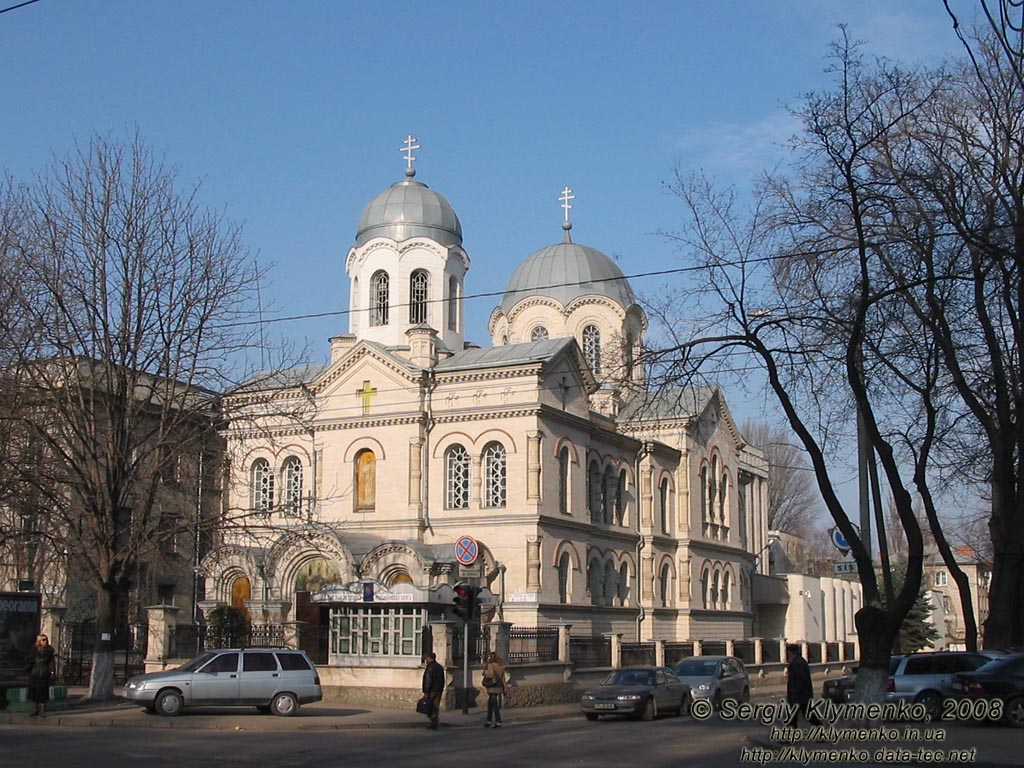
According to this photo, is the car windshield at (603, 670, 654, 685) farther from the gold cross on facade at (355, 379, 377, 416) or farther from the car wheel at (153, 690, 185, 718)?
the gold cross on facade at (355, 379, 377, 416)

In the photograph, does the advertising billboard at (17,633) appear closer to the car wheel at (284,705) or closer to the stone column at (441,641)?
the car wheel at (284,705)

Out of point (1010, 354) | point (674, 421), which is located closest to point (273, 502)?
point (674, 421)

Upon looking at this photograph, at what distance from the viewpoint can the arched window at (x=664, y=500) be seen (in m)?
47.6

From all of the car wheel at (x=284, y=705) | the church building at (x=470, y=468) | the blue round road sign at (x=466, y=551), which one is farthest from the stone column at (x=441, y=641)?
the church building at (x=470, y=468)

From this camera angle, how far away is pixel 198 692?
931 inches

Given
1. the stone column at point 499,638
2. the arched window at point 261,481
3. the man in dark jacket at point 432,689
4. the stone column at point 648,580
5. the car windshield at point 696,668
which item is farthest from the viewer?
the stone column at point 648,580

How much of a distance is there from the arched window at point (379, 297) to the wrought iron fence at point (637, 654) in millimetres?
16873

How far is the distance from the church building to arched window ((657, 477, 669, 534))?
0.32ft

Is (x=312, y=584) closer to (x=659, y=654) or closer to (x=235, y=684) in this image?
(x=659, y=654)

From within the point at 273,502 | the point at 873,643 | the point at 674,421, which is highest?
the point at 674,421

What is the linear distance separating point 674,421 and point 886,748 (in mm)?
33020

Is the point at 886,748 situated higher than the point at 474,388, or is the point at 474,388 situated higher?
the point at 474,388

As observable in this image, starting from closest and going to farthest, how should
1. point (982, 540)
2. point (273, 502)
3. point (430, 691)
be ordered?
1. point (430, 691)
2. point (273, 502)
3. point (982, 540)

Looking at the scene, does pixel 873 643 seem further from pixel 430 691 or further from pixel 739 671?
pixel 739 671
